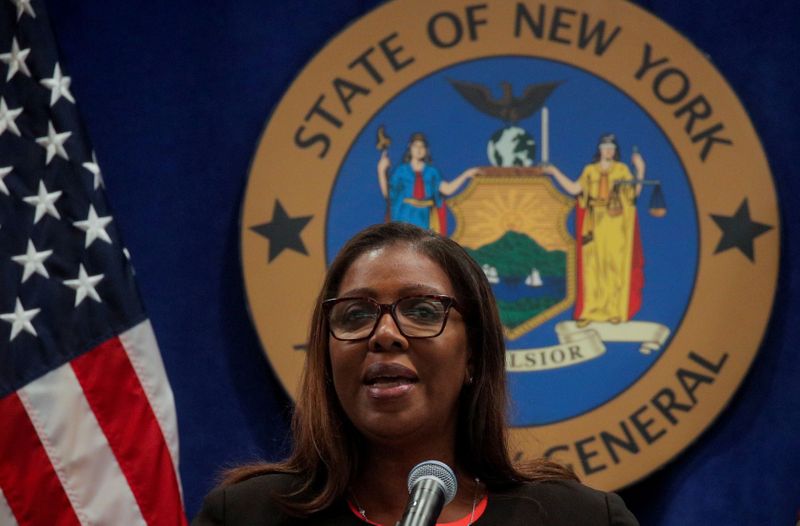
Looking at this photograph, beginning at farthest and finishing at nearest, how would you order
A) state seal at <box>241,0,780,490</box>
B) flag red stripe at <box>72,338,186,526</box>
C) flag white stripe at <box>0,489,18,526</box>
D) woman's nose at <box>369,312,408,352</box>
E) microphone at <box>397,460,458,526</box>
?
state seal at <box>241,0,780,490</box>, flag red stripe at <box>72,338,186,526</box>, flag white stripe at <box>0,489,18,526</box>, woman's nose at <box>369,312,408,352</box>, microphone at <box>397,460,458,526</box>

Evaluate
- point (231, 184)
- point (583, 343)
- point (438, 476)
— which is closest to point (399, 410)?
point (438, 476)

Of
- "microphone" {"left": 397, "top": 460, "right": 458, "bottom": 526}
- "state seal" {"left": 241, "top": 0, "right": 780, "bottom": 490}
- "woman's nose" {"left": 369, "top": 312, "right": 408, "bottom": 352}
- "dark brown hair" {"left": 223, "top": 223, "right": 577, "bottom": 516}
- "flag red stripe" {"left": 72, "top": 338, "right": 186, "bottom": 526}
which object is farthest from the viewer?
"state seal" {"left": 241, "top": 0, "right": 780, "bottom": 490}

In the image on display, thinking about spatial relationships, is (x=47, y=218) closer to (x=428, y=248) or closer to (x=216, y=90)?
(x=216, y=90)

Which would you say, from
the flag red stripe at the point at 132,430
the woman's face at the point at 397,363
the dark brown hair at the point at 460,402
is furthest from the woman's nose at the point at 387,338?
the flag red stripe at the point at 132,430

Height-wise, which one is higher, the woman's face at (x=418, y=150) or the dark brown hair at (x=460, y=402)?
the woman's face at (x=418, y=150)

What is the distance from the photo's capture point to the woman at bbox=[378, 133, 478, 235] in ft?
9.58

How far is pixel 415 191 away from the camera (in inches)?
115

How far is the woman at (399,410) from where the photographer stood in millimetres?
1613

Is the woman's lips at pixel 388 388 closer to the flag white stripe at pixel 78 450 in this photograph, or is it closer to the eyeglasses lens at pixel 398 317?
the eyeglasses lens at pixel 398 317

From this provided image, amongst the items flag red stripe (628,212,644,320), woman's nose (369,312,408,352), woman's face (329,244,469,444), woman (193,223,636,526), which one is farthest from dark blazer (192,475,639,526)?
flag red stripe (628,212,644,320)

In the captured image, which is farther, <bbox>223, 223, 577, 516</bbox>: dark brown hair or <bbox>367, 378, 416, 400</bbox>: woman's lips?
<bbox>223, 223, 577, 516</bbox>: dark brown hair

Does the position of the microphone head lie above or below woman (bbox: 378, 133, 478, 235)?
below

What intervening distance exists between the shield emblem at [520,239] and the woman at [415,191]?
0.11 ft

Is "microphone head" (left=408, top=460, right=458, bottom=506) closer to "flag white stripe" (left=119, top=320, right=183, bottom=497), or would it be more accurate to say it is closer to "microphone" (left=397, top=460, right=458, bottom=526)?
"microphone" (left=397, top=460, right=458, bottom=526)
